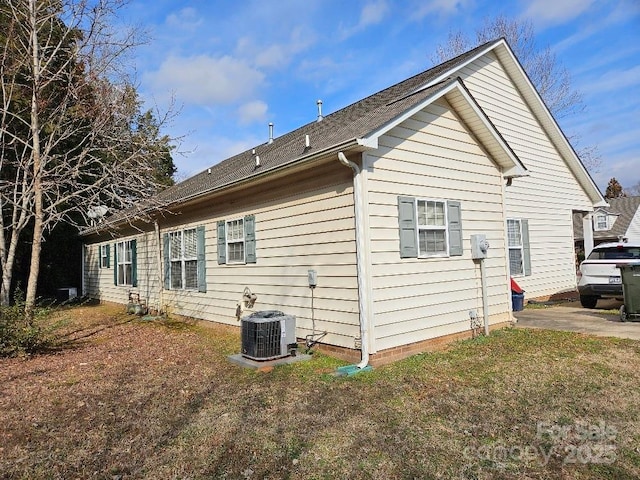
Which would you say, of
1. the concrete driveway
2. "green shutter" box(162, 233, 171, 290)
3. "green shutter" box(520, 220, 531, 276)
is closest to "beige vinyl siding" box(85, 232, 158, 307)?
"green shutter" box(162, 233, 171, 290)

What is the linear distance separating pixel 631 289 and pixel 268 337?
6811mm

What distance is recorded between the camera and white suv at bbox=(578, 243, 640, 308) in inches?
384

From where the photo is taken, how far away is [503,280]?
8.38 metres

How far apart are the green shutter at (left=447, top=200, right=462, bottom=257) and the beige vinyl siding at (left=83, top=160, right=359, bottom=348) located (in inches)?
83.0

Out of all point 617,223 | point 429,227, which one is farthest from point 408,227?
point 617,223

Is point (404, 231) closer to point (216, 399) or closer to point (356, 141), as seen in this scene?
point (356, 141)

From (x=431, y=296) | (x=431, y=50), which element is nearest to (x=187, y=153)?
(x=431, y=296)

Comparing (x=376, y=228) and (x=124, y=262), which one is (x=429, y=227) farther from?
(x=124, y=262)

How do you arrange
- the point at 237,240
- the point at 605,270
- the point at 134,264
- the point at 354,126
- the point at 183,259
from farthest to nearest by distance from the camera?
the point at 134,264 → the point at 183,259 → the point at 605,270 → the point at 237,240 → the point at 354,126

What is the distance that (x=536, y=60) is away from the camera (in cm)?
2106

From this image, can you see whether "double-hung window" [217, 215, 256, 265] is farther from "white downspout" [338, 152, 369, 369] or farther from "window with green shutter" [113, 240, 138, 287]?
A: "window with green shutter" [113, 240, 138, 287]

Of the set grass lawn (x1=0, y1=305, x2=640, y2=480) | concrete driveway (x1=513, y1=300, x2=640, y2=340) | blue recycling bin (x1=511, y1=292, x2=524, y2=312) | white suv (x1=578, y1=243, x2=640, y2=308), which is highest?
white suv (x1=578, y1=243, x2=640, y2=308)

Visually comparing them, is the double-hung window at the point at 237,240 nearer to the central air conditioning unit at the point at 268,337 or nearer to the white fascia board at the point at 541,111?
the central air conditioning unit at the point at 268,337

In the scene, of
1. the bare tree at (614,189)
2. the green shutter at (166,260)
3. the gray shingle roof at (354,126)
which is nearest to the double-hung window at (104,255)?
the gray shingle roof at (354,126)
